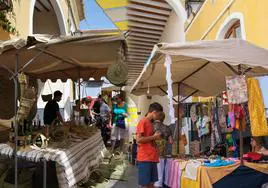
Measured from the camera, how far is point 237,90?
16.3 feet

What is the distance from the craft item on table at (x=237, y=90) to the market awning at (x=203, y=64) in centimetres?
25

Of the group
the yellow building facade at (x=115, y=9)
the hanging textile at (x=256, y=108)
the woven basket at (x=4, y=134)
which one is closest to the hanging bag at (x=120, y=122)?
the yellow building facade at (x=115, y=9)

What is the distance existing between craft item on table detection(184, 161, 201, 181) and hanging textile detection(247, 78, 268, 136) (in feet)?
3.15

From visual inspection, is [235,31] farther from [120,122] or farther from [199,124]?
[120,122]

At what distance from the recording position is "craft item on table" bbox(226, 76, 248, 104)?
492 cm

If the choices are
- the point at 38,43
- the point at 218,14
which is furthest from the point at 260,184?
the point at 218,14

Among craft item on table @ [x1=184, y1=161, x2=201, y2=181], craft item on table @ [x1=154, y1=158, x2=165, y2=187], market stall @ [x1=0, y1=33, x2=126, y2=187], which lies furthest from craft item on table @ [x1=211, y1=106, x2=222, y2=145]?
craft item on table @ [x1=184, y1=161, x2=201, y2=181]

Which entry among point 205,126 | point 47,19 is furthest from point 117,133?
point 47,19

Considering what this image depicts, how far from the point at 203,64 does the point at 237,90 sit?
1.48 metres

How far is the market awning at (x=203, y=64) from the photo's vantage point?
15.1ft

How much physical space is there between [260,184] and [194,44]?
2199 mm

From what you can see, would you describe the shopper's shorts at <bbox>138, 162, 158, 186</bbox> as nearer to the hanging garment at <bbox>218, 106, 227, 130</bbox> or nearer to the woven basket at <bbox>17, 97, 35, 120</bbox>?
the woven basket at <bbox>17, 97, 35, 120</bbox>

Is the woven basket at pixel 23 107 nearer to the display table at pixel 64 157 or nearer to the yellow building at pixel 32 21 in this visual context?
the display table at pixel 64 157

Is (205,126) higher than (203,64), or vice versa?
(203,64)
